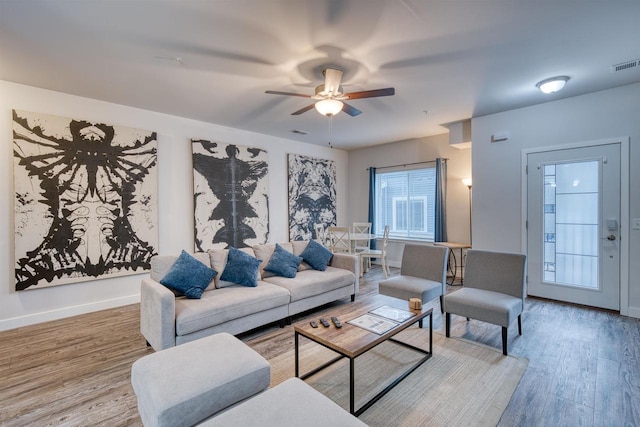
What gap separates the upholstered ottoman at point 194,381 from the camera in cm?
142

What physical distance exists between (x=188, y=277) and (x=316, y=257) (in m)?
1.74

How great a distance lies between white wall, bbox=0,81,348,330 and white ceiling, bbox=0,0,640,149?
0.65 ft

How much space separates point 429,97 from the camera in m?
3.81

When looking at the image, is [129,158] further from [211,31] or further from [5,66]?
[211,31]

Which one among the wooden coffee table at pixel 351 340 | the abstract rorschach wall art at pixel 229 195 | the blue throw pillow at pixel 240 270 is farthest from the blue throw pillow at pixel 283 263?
the abstract rorschach wall art at pixel 229 195

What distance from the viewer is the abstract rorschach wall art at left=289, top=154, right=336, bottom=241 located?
19.8 ft

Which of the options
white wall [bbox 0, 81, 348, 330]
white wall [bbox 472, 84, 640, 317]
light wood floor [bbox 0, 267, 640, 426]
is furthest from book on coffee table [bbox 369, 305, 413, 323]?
white wall [bbox 0, 81, 348, 330]

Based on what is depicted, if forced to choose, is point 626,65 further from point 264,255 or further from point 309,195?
point 309,195

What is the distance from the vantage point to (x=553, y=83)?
10.8 ft

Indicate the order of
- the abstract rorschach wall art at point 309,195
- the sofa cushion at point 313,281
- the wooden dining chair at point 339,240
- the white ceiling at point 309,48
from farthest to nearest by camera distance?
the abstract rorschach wall art at point 309,195 < the wooden dining chair at point 339,240 < the sofa cushion at point 313,281 < the white ceiling at point 309,48

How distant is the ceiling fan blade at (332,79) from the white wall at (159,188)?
2.65 m

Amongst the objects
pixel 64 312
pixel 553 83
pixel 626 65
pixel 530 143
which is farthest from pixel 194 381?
pixel 530 143

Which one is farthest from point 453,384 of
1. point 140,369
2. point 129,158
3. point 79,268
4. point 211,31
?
point 129,158

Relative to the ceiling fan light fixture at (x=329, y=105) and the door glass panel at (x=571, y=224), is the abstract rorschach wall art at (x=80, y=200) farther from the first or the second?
the door glass panel at (x=571, y=224)
